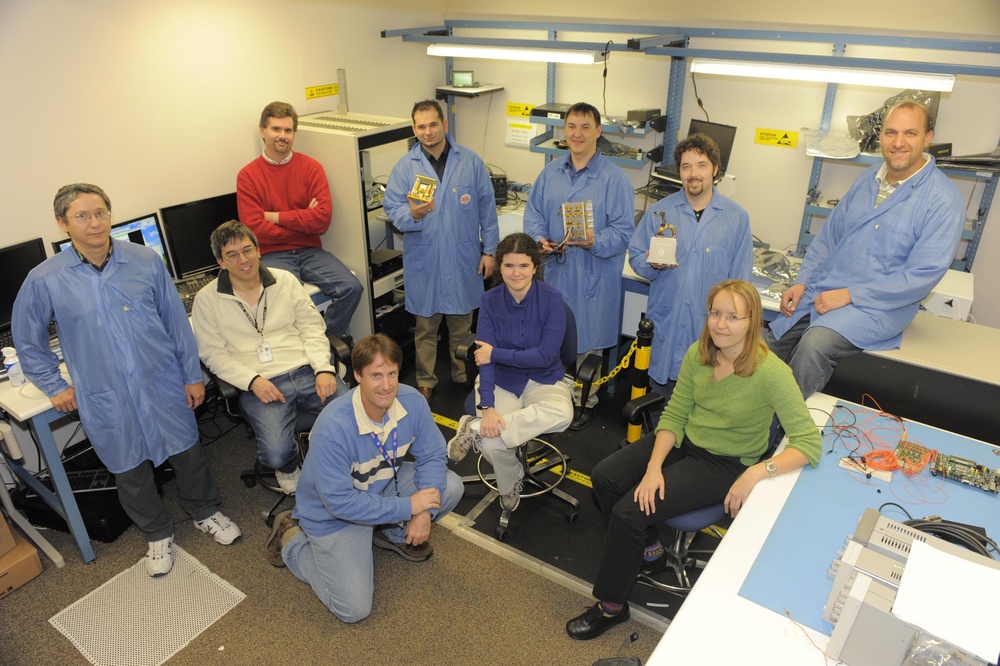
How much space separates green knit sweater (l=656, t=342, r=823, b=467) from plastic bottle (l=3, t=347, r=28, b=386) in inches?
99.0

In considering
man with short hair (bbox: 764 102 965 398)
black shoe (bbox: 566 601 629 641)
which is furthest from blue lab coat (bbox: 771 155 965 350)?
black shoe (bbox: 566 601 629 641)

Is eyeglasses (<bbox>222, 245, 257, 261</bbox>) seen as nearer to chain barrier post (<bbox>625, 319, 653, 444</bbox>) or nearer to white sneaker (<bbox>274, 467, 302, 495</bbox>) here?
white sneaker (<bbox>274, 467, 302, 495</bbox>)

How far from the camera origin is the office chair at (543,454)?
291 cm

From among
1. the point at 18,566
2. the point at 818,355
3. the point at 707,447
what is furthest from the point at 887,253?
the point at 18,566

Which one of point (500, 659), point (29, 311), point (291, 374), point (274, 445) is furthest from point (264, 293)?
point (500, 659)

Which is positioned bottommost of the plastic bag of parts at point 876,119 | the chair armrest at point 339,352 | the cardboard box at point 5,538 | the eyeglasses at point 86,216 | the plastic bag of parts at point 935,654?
the cardboard box at point 5,538

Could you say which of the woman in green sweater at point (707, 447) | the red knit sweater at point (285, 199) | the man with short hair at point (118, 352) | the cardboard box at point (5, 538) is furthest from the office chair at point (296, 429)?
the woman in green sweater at point (707, 447)

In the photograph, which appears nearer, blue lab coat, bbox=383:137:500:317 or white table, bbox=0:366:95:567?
white table, bbox=0:366:95:567

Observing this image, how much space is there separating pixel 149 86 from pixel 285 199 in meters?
0.83

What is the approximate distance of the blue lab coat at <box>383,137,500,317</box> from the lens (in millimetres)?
3590

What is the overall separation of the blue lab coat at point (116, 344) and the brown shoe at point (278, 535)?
54cm

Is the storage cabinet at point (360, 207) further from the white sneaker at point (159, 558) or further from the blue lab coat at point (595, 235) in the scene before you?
the white sneaker at point (159, 558)

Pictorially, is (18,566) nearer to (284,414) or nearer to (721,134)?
(284,414)

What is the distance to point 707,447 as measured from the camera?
239 cm
